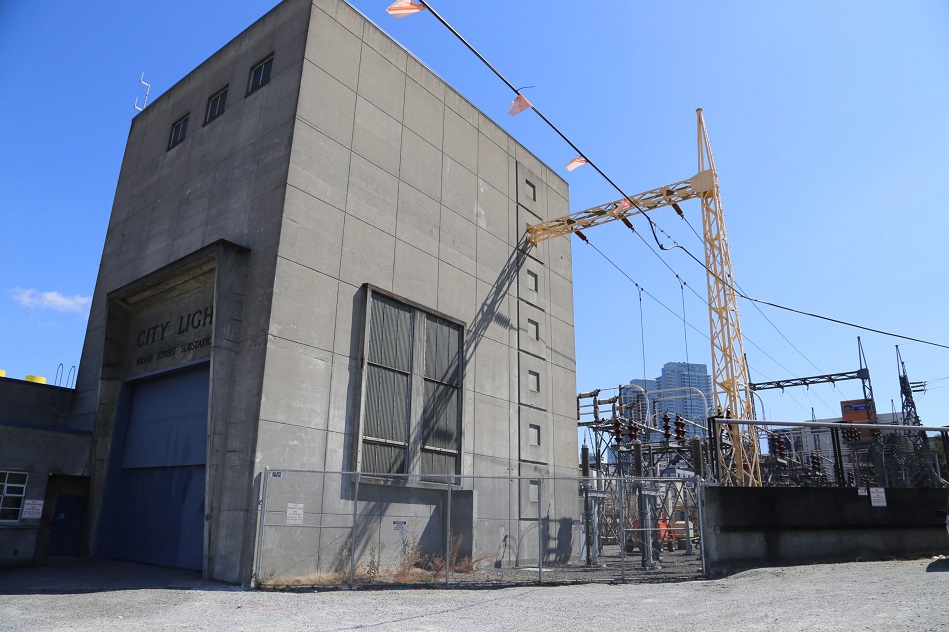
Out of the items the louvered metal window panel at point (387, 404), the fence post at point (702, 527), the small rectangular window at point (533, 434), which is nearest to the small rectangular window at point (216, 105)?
the louvered metal window panel at point (387, 404)

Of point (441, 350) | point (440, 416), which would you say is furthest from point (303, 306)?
point (440, 416)

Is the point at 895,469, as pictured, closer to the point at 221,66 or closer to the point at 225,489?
the point at 225,489

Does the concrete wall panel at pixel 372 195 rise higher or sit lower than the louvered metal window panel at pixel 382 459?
higher

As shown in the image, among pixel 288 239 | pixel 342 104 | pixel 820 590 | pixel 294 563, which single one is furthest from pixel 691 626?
pixel 342 104

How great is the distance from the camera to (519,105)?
52.3ft

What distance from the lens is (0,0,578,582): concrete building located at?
1884 centimetres

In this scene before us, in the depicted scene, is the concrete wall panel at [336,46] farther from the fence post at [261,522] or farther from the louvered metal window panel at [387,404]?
the fence post at [261,522]

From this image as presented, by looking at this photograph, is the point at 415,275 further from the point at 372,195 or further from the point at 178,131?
the point at 178,131

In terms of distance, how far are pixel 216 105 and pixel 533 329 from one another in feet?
50.9

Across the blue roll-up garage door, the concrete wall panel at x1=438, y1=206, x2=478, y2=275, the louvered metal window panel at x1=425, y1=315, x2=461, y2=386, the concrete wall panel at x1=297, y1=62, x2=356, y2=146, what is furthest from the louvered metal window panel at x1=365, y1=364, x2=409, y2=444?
the concrete wall panel at x1=297, y1=62, x2=356, y2=146

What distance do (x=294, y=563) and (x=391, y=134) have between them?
→ 1464cm

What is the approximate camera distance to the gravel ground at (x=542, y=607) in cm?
1067

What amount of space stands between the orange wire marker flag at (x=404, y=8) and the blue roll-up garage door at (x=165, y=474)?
13020 millimetres

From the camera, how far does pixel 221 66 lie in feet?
82.6
